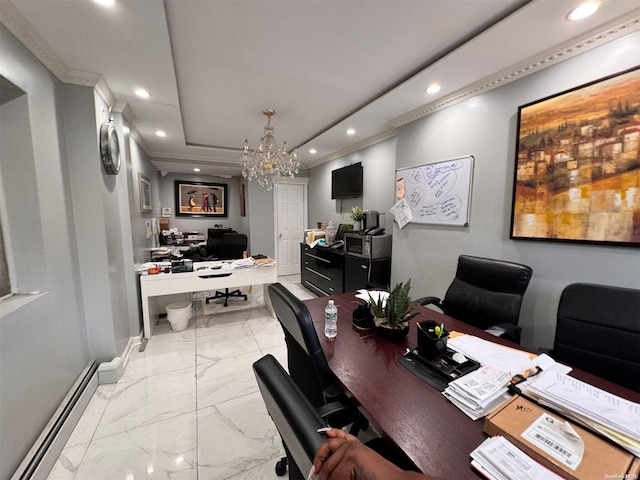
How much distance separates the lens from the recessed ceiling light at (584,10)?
1.32 metres

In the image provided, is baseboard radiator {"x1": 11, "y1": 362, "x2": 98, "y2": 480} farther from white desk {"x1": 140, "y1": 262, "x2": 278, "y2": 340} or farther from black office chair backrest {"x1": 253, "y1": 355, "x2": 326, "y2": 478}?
black office chair backrest {"x1": 253, "y1": 355, "x2": 326, "y2": 478}

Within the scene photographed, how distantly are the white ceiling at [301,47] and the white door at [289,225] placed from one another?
2.88 metres

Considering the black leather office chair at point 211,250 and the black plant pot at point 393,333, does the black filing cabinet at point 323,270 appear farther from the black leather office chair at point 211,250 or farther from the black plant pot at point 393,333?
the black plant pot at point 393,333

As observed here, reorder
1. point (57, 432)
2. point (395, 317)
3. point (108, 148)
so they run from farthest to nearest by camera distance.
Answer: point (108, 148) < point (57, 432) < point (395, 317)

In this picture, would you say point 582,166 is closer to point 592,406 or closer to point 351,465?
point 592,406

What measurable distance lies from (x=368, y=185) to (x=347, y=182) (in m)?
0.45

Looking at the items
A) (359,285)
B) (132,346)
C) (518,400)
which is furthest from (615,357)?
(132,346)

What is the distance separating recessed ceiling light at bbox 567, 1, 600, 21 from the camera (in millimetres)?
1324

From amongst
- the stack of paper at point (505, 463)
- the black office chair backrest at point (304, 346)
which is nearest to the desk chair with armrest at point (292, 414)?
the black office chair backrest at point (304, 346)

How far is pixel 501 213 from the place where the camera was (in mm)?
2072

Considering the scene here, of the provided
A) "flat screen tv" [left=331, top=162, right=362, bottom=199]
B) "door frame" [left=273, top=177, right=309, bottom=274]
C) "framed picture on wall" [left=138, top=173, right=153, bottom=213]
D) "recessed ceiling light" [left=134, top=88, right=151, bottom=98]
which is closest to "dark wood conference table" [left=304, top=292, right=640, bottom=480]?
"recessed ceiling light" [left=134, top=88, right=151, bottom=98]


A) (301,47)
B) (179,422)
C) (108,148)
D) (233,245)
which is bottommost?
(179,422)

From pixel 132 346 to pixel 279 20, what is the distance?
124 inches

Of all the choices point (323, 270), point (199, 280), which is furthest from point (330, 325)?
point (323, 270)
